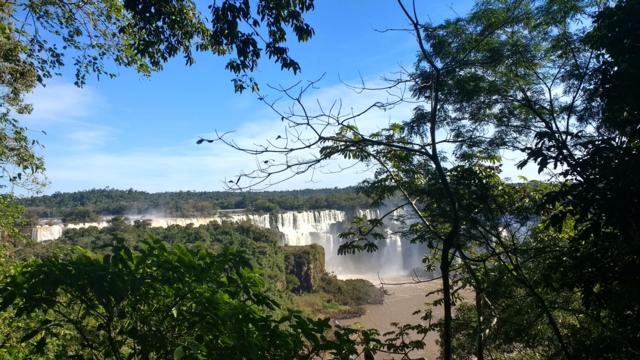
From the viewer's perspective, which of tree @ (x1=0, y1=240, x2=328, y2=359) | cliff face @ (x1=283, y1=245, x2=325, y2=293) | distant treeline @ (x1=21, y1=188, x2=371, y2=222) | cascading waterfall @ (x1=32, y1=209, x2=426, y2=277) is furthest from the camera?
distant treeline @ (x1=21, y1=188, x2=371, y2=222)

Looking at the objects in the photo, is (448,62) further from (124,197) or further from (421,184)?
(124,197)

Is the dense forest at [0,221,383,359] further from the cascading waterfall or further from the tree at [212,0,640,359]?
the cascading waterfall

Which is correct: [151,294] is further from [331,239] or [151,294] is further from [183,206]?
[183,206]

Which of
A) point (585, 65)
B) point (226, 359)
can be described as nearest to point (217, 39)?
point (226, 359)

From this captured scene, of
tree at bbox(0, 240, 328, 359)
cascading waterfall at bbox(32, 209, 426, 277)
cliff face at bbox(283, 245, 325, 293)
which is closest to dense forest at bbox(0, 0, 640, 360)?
tree at bbox(0, 240, 328, 359)

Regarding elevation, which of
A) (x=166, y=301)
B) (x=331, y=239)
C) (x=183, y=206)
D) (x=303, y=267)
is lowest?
(x=303, y=267)

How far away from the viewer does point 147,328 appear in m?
1.52

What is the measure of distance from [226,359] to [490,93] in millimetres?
3202

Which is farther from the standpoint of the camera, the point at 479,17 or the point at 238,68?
the point at 479,17

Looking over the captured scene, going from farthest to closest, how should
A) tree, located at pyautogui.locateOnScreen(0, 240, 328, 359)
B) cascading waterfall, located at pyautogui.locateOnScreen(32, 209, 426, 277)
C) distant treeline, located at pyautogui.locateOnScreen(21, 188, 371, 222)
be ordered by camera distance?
distant treeline, located at pyautogui.locateOnScreen(21, 188, 371, 222)
cascading waterfall, located at pyautogui.locateOnScreen(32, 209, 426, 277)
tree, located at pyautogui.locateOnScreen(0, 240, 328, 359)

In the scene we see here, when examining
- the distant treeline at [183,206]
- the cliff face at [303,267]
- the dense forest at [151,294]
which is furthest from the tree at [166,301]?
the cliff face at [303,267]

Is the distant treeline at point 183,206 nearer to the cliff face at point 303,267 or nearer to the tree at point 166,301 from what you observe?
the cliff face at point 303,267

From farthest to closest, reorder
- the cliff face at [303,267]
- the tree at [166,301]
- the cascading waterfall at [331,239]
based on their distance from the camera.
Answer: the cascading waterfall at [331,239] → the cliff face at [303,267] → the tree at [166,301]

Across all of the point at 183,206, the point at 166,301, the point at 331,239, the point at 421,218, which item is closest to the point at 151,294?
the point at 166,301
